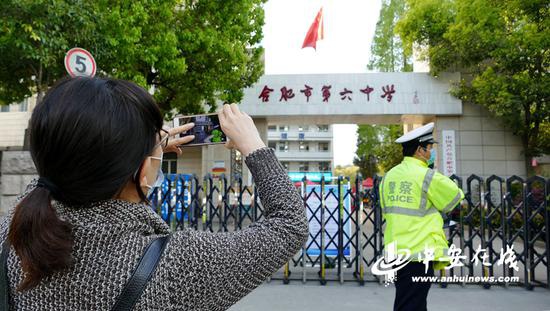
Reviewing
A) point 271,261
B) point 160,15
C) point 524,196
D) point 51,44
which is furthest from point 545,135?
point 271,261

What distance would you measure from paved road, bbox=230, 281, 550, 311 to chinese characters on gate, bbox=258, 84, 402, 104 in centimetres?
966

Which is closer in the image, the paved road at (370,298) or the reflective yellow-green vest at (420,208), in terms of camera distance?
the reflective yellow-green vest at (420,208)

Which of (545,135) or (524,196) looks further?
(545,135)

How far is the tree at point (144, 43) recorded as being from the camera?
6777 mm

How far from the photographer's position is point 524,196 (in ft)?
17.0

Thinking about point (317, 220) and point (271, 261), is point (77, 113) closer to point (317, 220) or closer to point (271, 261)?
point (271, 261)

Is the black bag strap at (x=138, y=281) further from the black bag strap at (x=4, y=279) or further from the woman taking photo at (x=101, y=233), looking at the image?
the black bag strap at (x=4, y=279)

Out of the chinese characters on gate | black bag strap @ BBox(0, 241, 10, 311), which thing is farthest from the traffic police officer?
the chinese characters on gate

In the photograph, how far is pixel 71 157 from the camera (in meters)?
0.79

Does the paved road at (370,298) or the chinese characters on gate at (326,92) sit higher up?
the chinese characters on gate at (326,92)

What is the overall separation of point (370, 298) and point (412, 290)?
207 centimetres

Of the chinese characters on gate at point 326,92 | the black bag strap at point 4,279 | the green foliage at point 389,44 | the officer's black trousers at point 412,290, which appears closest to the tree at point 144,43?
the chinese characters on gate at point 326,92

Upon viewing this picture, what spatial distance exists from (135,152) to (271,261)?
38 cm

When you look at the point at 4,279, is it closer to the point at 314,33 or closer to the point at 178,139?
the point at 178,139
